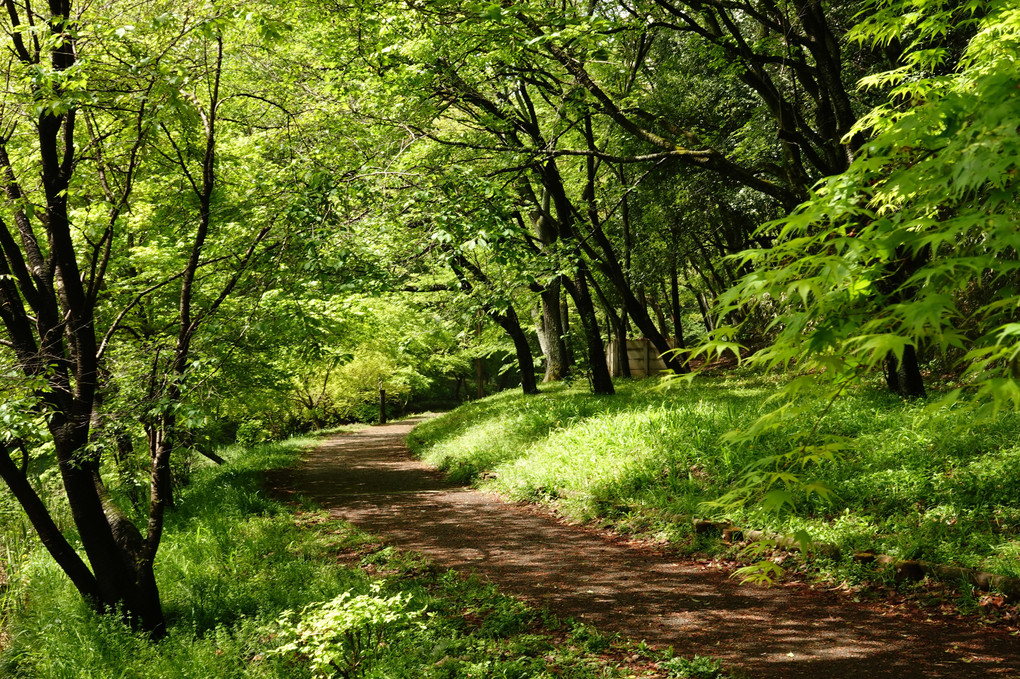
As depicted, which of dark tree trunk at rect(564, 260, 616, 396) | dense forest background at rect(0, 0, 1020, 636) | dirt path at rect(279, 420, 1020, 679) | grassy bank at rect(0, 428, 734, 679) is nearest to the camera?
dense forest background at rect(0, 0, 1020, 636)

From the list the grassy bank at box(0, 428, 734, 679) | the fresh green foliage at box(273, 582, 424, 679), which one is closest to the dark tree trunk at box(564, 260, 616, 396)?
the grassy bank at box(0, 428, 734, 679)

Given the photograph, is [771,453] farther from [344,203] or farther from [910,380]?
[344,203]

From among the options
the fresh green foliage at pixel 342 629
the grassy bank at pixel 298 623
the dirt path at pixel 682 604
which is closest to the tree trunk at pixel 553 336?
the dirt path at pixel 682 604

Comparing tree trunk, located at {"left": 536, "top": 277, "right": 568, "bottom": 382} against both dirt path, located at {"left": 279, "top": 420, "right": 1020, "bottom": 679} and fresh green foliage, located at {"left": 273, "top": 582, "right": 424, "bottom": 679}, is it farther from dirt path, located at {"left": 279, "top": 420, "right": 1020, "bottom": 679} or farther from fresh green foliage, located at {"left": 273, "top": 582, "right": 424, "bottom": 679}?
fresh green foliage, located at {"left": 273, "top": 582, "right": 424, "bottom": 679}

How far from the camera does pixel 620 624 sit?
4.98 meters

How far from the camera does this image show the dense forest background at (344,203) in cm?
204

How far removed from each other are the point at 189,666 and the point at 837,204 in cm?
535

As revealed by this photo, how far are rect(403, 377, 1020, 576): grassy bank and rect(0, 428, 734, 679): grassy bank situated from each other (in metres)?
2.12

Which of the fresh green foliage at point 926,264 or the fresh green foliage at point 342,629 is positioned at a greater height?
the fresh green foliage at point 926,264

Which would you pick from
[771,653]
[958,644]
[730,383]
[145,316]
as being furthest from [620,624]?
[730,383]

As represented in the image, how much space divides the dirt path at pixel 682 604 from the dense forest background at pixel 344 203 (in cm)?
192

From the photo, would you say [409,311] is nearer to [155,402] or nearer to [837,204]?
[155,402]

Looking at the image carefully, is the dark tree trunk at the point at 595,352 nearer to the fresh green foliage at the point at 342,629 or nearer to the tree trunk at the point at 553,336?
the tree trunk at the point at 553,336

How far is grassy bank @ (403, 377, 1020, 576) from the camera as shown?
5.38 m
